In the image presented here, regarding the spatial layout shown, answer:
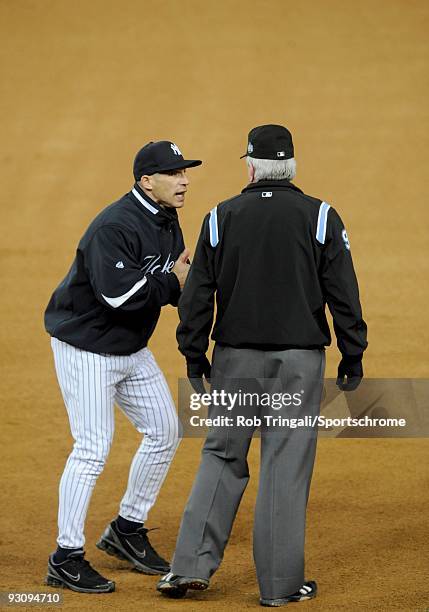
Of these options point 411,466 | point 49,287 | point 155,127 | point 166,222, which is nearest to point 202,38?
point 155,127

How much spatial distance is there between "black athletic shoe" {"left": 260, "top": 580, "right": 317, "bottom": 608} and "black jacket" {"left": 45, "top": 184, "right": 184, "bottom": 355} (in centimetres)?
130

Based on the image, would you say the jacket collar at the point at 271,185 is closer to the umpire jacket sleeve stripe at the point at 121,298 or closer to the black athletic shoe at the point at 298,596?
the umpire jacket sleeve stripe at the point at 121,298

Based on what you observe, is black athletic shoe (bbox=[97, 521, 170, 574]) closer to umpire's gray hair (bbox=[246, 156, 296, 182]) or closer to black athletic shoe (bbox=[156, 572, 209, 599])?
black athletic shoe (bbox=[156, 572, 209, 599])

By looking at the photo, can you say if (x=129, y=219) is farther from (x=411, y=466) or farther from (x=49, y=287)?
(x=49, y=287)

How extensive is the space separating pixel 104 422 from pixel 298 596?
1171mm

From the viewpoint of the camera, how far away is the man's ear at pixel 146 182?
18.0 feet

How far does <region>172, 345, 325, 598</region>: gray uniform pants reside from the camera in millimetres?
4926

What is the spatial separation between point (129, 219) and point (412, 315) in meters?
6.09

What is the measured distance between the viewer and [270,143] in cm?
494

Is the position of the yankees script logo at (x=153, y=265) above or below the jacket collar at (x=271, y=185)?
below

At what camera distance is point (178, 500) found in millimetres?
7012

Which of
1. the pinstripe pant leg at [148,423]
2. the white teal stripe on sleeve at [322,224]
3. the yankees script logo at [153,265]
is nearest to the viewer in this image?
the white teal stripe on sleeve at [322,224]

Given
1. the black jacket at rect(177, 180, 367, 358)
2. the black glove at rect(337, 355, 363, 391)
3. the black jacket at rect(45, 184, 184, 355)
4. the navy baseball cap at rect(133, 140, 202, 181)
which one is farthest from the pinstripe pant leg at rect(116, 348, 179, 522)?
the black glove at rect(337, 355, 363, 391)

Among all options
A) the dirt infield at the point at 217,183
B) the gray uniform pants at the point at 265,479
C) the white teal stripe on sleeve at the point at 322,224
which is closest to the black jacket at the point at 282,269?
the white teal stripe on sleeve at the point at 322,224
